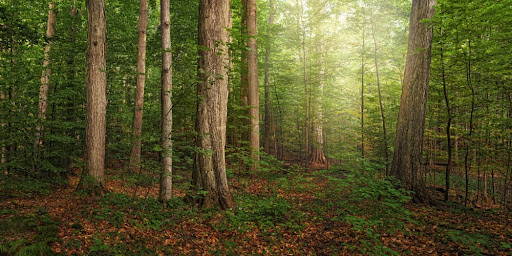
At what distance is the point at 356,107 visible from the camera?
20500 millimetres

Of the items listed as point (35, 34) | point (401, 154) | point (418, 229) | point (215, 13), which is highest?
point (215, 13)

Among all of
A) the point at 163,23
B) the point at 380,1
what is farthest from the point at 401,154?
the point at 380,1

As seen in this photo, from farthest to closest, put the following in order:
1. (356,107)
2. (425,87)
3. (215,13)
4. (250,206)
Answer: (356,107) → (425,87) → (250,206) → (215,13)

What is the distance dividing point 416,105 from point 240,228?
563 centimetres

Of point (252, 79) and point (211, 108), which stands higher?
point (252, 79)

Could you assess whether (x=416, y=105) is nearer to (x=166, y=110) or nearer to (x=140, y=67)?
(x=166, y=110)

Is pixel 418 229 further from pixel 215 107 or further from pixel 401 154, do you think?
pixel 215 107

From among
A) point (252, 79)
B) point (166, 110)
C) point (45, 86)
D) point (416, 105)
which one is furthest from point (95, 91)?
point (416, 105)

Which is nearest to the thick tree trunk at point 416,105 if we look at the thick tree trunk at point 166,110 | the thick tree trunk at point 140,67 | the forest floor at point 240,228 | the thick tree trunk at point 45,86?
the forest floor at point 240,228

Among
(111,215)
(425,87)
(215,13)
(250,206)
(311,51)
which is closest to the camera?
(111,215)

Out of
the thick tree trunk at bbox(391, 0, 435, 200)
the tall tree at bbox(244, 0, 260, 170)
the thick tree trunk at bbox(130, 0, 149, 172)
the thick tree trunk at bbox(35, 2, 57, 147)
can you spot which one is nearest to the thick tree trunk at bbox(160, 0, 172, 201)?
the thick tree trunk at bbox(35, 2, 57, 147)

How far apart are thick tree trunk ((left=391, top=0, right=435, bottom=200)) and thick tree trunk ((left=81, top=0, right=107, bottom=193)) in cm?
796

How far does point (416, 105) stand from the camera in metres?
7.21

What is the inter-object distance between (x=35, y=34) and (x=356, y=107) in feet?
63.0
